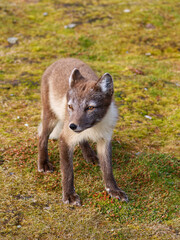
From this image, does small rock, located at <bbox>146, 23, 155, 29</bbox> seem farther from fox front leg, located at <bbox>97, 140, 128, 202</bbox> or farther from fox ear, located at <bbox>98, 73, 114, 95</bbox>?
fox ear, located at <bbox>98, 73, 114, 95</bbox>

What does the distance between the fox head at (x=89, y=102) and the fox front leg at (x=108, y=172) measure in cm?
73

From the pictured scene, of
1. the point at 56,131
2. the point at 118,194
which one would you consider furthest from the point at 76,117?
the point at 56,131

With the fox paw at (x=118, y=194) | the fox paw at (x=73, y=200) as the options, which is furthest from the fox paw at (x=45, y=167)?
the fox paw at (x=118, y=194)

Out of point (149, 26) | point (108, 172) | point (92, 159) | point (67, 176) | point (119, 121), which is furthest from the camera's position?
point (149, 26)

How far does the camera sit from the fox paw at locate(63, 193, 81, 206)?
457 centimetres

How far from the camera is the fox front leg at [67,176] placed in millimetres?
4613

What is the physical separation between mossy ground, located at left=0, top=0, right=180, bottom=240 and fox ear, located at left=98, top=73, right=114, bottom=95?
175cm

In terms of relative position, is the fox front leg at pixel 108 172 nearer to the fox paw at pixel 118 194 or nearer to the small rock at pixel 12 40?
the fox paw at pixel 118 194

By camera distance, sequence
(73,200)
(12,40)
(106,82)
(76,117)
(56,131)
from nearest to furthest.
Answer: (76,117)
(106,82)
(73,200)
(56,131)
(12,40)

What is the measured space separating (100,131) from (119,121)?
257 cm

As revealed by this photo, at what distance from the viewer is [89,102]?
429cm

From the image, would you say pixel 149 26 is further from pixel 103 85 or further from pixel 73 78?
pixel 103 85

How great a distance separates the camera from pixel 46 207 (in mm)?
4434

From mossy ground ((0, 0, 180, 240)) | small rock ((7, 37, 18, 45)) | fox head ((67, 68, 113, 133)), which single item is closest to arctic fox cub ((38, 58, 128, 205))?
fox head ((67, 68, 113, 133))
